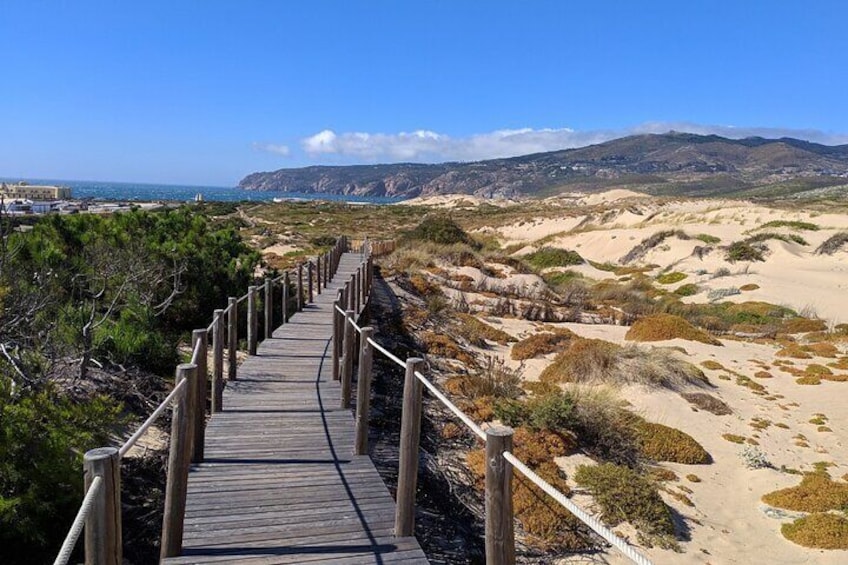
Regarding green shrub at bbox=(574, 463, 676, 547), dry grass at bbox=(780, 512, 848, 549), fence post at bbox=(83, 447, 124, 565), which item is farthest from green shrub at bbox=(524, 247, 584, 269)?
fence post at bbox=(83, 447, 124, 565)

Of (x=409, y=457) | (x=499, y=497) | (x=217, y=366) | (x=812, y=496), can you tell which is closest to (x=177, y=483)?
(x=409, y=457)

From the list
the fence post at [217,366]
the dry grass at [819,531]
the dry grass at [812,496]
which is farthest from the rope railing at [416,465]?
the dry grass at [812,496]

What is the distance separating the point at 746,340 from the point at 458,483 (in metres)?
14.8

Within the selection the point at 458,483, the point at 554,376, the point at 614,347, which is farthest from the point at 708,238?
the point at 458,483

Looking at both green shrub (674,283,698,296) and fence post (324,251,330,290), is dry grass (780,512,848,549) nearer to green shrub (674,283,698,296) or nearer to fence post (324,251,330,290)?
fence post (324,251,330,290)

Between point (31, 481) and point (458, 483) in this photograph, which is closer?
point (31, 481)

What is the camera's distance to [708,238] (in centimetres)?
3500

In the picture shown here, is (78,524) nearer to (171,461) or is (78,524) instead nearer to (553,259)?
(171,461)

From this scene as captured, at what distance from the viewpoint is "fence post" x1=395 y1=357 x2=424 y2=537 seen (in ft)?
14.9

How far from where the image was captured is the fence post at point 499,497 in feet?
10.7

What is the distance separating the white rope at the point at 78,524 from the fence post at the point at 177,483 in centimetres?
135

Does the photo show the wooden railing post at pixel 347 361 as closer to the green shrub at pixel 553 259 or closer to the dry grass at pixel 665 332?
the dry grass at pixel 665 332

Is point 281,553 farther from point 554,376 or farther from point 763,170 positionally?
point 763,170

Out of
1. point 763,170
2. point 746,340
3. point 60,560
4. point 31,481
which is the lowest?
point 746,340
